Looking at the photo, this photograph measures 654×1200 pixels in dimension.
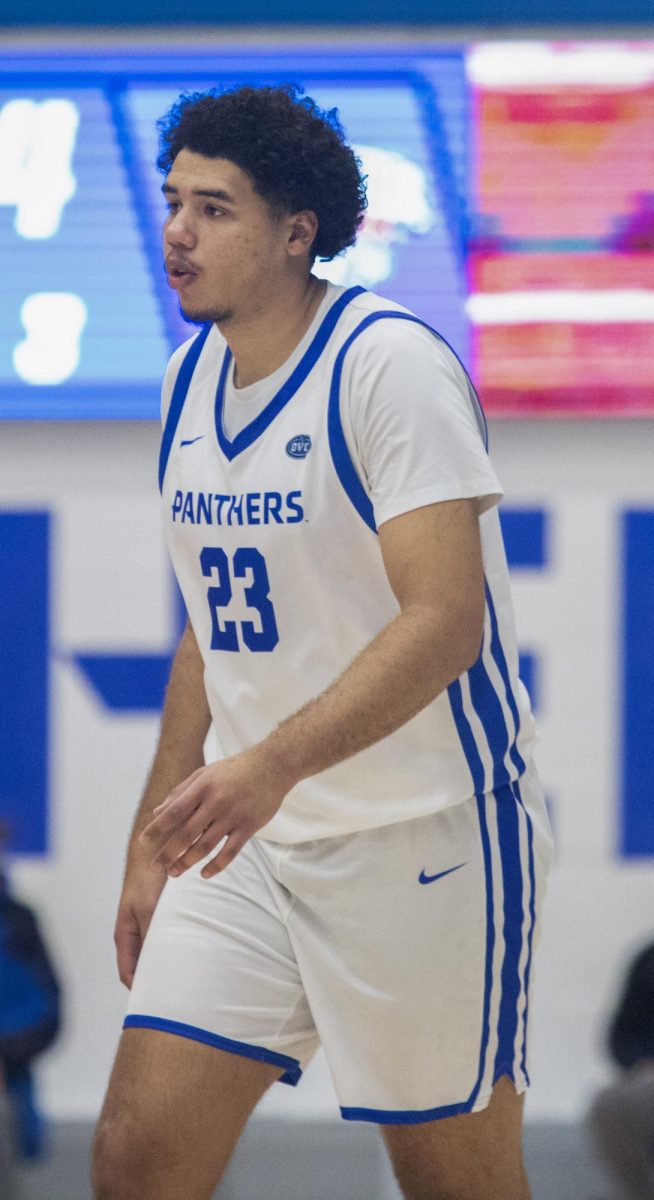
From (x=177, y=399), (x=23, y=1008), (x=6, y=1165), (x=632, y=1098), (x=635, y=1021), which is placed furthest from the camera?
(x=23, y=1008)

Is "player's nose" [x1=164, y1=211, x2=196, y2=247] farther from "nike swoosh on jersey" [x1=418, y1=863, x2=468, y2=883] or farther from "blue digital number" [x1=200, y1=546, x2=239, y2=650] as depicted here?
"nike swoosh on jersey" [x1=418, y1=863, x2=468, y2=883]

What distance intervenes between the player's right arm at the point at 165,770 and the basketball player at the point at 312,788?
0.12 metres

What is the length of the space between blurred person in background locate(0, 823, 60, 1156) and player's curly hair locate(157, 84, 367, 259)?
92.8 inches

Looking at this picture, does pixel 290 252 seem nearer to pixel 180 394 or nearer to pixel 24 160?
pixel 180 394

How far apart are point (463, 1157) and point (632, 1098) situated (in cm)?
178

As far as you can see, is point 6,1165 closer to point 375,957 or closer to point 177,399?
point 375,957

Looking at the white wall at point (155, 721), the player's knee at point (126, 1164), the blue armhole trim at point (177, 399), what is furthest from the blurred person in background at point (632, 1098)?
the blue armhole trim at point (177, 399)

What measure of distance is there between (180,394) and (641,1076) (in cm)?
231

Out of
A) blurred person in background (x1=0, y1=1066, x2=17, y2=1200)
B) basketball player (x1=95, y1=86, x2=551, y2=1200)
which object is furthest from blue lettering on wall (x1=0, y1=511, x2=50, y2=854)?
basketball player (x1=95, y1=86, x2=551, y2=1200)

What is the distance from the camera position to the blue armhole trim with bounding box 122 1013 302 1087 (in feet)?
6.57

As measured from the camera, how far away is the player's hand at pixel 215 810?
1.62m

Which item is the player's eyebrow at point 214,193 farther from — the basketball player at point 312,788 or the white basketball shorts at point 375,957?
the white basketball shorts at point 375,957

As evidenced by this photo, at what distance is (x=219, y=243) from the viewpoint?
6.62 ft

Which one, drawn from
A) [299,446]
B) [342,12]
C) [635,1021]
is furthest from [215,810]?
[342,12]
